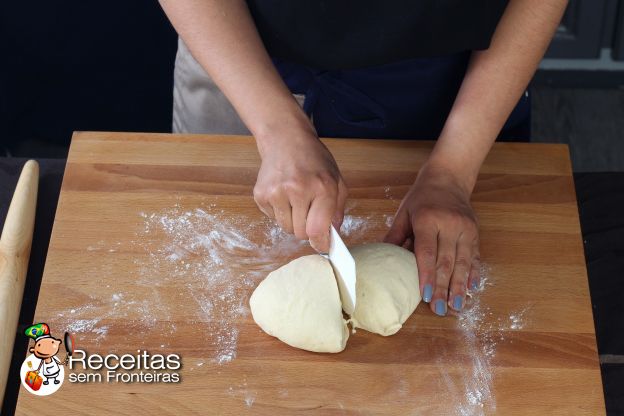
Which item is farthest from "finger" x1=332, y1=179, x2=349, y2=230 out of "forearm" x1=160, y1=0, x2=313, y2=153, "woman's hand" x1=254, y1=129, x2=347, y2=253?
"forearm" x1=160, y1=0, x2=313, y2=153

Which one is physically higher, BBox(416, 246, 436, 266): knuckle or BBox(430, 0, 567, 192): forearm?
BBox(430, 0, 567, 192): forearm

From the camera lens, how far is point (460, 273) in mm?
1225

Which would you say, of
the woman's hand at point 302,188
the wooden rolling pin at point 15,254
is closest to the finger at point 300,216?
the woman's hand at point 302,188

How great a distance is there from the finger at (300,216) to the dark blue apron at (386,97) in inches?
14.2

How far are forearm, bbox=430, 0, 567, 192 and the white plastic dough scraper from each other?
291 mm

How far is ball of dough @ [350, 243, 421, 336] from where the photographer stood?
1159 mm

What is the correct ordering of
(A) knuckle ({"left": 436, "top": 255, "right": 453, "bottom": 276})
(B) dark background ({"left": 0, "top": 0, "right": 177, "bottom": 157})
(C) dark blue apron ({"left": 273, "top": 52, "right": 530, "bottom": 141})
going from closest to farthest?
(A) knuckle ({"left": 436, "top": 255, "right": 453, "bottom": 276}), (C) dark blue apron ({"left": 273, "top": 52, "right": 530, "bottom": 141}), (B) dark background ({"left": 0, "top": 0, "right": 177, "bottom": 157})

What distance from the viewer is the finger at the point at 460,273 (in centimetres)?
121

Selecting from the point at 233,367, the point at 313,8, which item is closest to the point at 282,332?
the point at 233,367

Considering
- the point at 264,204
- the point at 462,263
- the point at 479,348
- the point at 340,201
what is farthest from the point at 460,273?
the point at 264,204

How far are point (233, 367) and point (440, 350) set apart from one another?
12.2 inches

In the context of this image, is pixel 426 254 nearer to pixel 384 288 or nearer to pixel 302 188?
pixel 384 288

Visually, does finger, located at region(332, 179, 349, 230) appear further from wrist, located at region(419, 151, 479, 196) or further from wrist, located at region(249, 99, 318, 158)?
wrist, located at region(419, 151, 479, 196)

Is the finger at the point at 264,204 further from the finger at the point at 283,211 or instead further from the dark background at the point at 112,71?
the dark background at the point at 112,71
